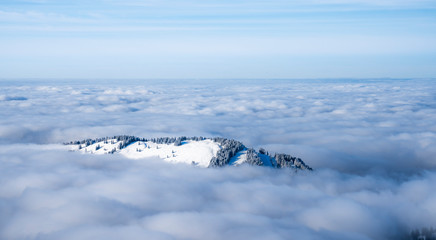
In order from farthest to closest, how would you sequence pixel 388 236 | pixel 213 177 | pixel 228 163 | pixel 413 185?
1. pixel 413 185
2. pixel 228 163
3. pixel 213 177
4. pixel 388 236

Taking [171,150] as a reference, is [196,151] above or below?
above

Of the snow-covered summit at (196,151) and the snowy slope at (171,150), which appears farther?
the snowy slope at (171,150)

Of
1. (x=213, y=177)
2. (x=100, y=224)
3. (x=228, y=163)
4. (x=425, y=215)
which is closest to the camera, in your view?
(x=100, y=224)

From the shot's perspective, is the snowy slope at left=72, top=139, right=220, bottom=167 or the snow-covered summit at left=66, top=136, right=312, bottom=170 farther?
the snowy slope at left=72, top=139, right=220, bottom=167

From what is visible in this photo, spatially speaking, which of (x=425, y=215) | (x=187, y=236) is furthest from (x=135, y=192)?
(x=425, y=215)

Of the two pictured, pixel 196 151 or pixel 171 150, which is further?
pixel 171 150

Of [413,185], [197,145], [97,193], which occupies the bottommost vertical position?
[413,185]

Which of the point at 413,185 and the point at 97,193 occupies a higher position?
the point at 97,193

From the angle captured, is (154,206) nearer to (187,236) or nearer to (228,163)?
(187,236)
